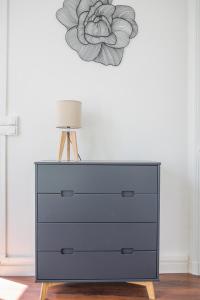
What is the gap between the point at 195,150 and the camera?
2332mm

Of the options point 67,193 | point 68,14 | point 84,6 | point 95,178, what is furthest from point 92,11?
point 67,193

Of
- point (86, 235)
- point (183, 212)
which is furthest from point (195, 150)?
point (86, 235)

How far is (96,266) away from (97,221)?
1.00 feet

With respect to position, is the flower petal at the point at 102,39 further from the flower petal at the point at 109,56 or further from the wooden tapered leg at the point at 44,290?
the wooden tapered leg at the point at 44,290

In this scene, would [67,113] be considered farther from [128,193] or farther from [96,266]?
[96,266]

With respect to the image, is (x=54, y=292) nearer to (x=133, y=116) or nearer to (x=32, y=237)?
(x=32, y=237)

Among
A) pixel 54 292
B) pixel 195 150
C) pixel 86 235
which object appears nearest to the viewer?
pixel 86 235

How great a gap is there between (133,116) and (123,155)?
1.12 feet

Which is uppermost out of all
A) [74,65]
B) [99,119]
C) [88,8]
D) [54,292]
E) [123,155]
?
[88,8]

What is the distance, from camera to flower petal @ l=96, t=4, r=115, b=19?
2344mm

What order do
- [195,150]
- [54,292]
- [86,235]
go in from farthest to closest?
1. [195,150]
2. [54,292]
3. [86,235]

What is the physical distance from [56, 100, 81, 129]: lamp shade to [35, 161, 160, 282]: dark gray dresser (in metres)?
0.34

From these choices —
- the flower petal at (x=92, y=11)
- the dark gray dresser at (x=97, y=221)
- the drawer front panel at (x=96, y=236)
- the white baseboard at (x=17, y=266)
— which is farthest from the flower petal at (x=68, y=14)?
the white baseboard at (x=17, y=266)

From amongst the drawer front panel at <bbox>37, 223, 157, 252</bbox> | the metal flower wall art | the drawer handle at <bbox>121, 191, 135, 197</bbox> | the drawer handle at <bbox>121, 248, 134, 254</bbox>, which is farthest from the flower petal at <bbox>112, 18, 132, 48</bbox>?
the drawer handle at <bbox>121, 248, 134, 254</bbox>
